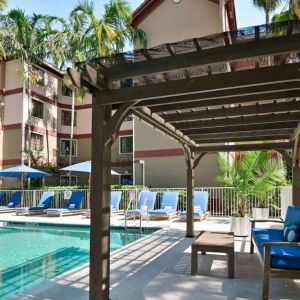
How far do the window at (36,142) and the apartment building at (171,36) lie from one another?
8469 mm

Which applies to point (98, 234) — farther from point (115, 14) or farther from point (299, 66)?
point (115, 14)

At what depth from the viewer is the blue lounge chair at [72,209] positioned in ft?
54.3

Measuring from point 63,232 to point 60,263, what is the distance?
4976 mm

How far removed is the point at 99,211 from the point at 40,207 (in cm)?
1393

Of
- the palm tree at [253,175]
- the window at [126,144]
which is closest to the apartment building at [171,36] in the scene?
the window at [126,144]

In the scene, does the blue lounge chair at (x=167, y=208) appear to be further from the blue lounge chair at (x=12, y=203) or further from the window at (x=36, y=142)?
the window at (x=36, y=142)

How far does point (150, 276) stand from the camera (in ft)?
19.3

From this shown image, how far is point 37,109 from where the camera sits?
85.0 ft

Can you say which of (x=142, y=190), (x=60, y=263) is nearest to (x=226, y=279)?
(x=60, y=263)

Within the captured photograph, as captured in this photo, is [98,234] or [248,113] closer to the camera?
[98,234]

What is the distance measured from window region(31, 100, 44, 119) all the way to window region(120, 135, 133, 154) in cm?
609

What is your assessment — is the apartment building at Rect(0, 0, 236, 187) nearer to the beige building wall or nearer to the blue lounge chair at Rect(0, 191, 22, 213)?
the beige building wall

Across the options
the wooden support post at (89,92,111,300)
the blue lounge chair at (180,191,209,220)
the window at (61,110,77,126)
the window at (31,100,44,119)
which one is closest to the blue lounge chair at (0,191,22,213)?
the window at (31,100,44,119)

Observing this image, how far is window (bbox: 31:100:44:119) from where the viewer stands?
25.5m
